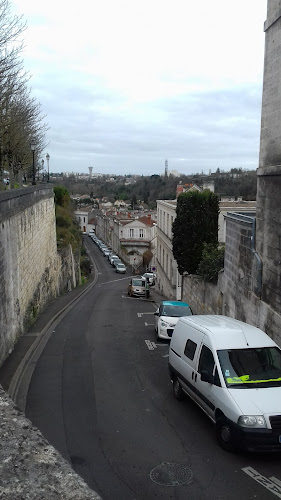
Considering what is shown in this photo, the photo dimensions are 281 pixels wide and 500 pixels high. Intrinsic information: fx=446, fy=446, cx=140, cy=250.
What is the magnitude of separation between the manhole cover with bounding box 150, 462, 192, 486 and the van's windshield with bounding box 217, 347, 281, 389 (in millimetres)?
Answer: 1438

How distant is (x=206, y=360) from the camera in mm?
7531

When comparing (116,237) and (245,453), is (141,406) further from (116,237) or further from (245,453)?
(116,237)

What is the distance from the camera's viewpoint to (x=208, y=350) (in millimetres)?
7559

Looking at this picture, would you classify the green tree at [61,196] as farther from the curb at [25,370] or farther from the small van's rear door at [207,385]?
the small van's rear door at [207,385]

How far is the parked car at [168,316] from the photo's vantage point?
13.7m

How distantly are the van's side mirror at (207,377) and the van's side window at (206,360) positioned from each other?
10cm

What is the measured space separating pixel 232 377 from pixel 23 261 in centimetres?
982

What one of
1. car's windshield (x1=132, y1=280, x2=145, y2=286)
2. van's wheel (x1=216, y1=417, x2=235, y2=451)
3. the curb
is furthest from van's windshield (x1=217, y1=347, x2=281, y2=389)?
car's windshield (x1=132, y1=280, x2=145, y2=286)

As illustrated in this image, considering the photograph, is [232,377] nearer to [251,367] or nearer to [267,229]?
[251,367]

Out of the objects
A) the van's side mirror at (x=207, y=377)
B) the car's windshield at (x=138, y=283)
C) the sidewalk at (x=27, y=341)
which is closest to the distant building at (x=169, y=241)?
the car's windshield at (x=138, y=283)

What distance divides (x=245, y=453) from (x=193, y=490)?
1.32 meters

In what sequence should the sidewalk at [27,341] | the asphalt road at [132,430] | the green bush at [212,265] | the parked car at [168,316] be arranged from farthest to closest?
the green bush at [212,265] → the parked car at [168,316] → the sidewalk at [27,341] → the asphalt road at [132,430]

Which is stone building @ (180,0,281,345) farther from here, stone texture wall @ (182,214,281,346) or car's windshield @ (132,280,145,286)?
car's windshield @ (132,280,145,286)

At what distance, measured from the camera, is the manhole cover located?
224 inches
